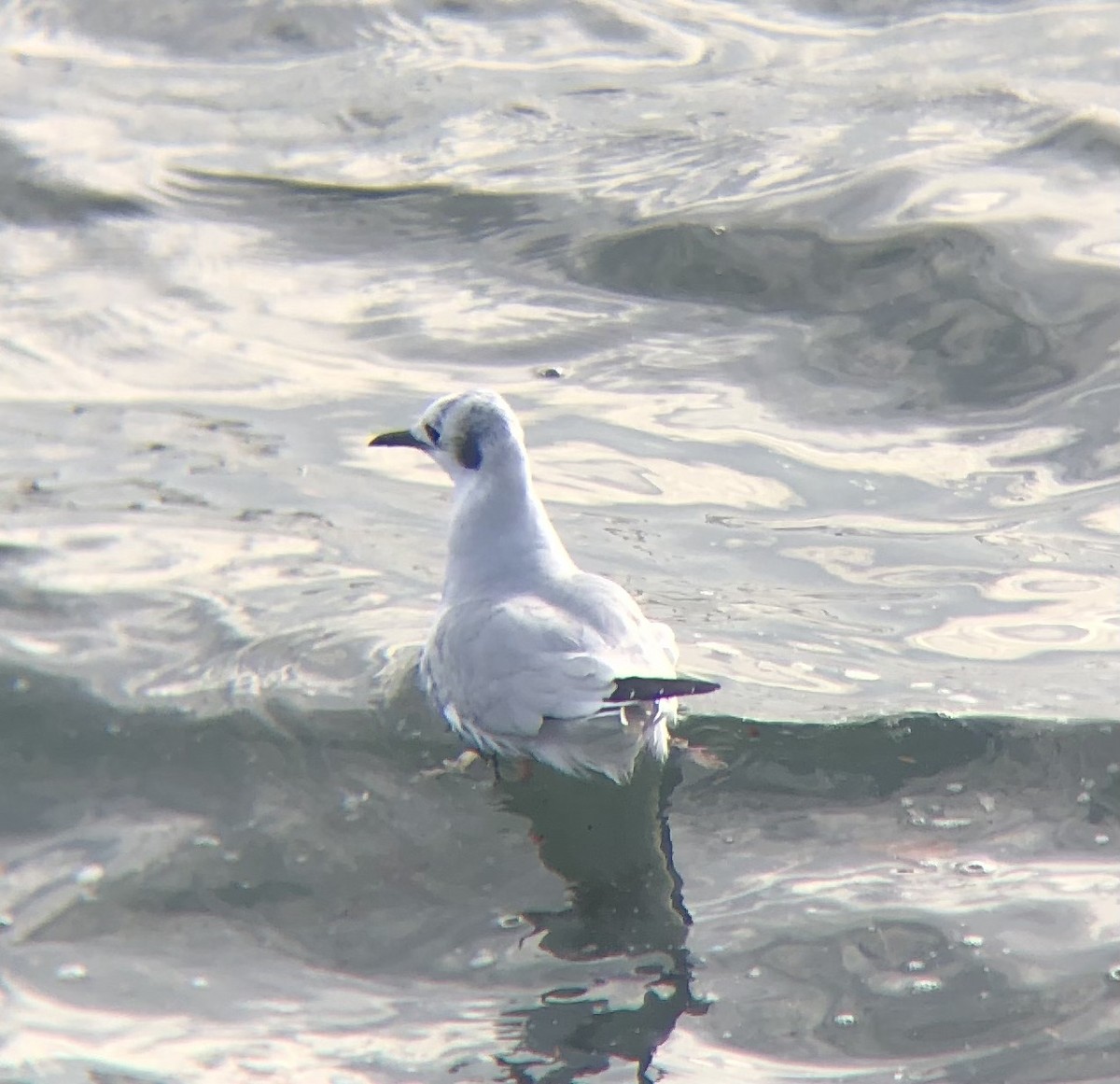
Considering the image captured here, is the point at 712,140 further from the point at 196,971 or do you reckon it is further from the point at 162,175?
the point at 196,971

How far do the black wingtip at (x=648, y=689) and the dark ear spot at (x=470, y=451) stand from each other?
1488 mm

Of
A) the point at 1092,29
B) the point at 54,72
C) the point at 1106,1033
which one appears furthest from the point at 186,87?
the point at 1106,1033

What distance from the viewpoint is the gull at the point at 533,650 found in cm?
543

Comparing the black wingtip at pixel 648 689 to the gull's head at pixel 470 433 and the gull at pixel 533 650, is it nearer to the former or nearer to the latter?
the gull at pixel 533 650

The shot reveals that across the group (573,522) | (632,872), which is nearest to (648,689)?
(632,872)

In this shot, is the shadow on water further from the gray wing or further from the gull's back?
the gray wing

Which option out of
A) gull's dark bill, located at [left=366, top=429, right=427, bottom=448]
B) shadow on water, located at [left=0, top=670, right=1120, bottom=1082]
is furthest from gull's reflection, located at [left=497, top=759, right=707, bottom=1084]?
gull's dark bill, located at [left=366, top=429, right=427, bottom=448]

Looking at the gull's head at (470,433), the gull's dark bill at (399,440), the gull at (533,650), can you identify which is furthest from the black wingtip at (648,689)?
the gull's dark bill at (399,440)

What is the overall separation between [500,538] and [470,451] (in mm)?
448

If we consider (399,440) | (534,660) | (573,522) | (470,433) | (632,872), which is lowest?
(632,872)

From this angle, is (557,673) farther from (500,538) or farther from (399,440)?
(399,440)

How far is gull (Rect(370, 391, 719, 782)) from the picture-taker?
5434mm

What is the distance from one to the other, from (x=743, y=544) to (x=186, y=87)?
6.28m

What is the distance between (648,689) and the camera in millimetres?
5230
